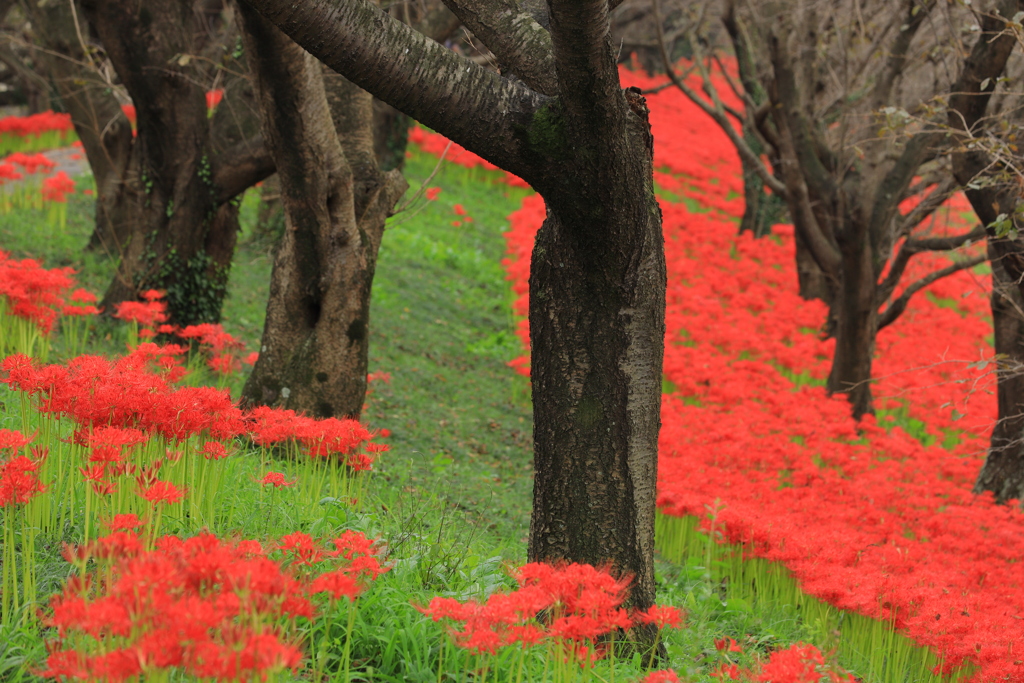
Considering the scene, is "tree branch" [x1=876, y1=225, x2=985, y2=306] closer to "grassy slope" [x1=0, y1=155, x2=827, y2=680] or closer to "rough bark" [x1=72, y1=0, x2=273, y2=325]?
"grassy slope" [x1=0, y1=155, x2=827, y2=680]

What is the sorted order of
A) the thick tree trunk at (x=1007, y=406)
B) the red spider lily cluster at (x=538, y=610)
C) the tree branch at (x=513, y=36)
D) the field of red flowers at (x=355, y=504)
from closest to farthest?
the field of red flowers at (x=355, y=504), the red spider lily cluster at (x=538, y=610), the tree branch at (x=513, y=36), the thick tree trunk at (x=1007, y=406)

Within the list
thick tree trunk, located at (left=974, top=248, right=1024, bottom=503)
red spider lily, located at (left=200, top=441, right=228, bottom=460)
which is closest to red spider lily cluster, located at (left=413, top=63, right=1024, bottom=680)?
thick tree trunk, located at (left=974, top=248, right=1024, bottom=503)

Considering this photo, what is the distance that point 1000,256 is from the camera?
6.77 meters

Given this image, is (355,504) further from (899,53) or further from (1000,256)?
(899,53)

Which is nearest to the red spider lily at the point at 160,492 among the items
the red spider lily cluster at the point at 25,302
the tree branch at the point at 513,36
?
the tree branch at the point at 513,36

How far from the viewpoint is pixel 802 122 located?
32.3 feet

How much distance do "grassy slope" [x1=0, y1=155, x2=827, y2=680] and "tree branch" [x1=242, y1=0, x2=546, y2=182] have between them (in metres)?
1.70

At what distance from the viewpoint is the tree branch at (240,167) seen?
741cm

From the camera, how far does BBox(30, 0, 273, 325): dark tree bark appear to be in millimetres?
7328

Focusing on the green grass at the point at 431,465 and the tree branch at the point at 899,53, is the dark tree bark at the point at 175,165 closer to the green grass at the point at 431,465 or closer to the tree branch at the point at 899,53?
the green grass at the point at 431,465

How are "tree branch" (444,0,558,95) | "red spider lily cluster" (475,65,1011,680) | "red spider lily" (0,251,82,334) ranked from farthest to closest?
"red spider lily" (0,251,82,334) < "red spider lily cluster" (475,65,1011,680) < "tree branch" (444,0,558,95)

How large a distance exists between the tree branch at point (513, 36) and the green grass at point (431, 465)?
213 cm

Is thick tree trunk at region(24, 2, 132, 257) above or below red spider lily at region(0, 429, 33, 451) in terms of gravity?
above

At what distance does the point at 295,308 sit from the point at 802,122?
6.94m
